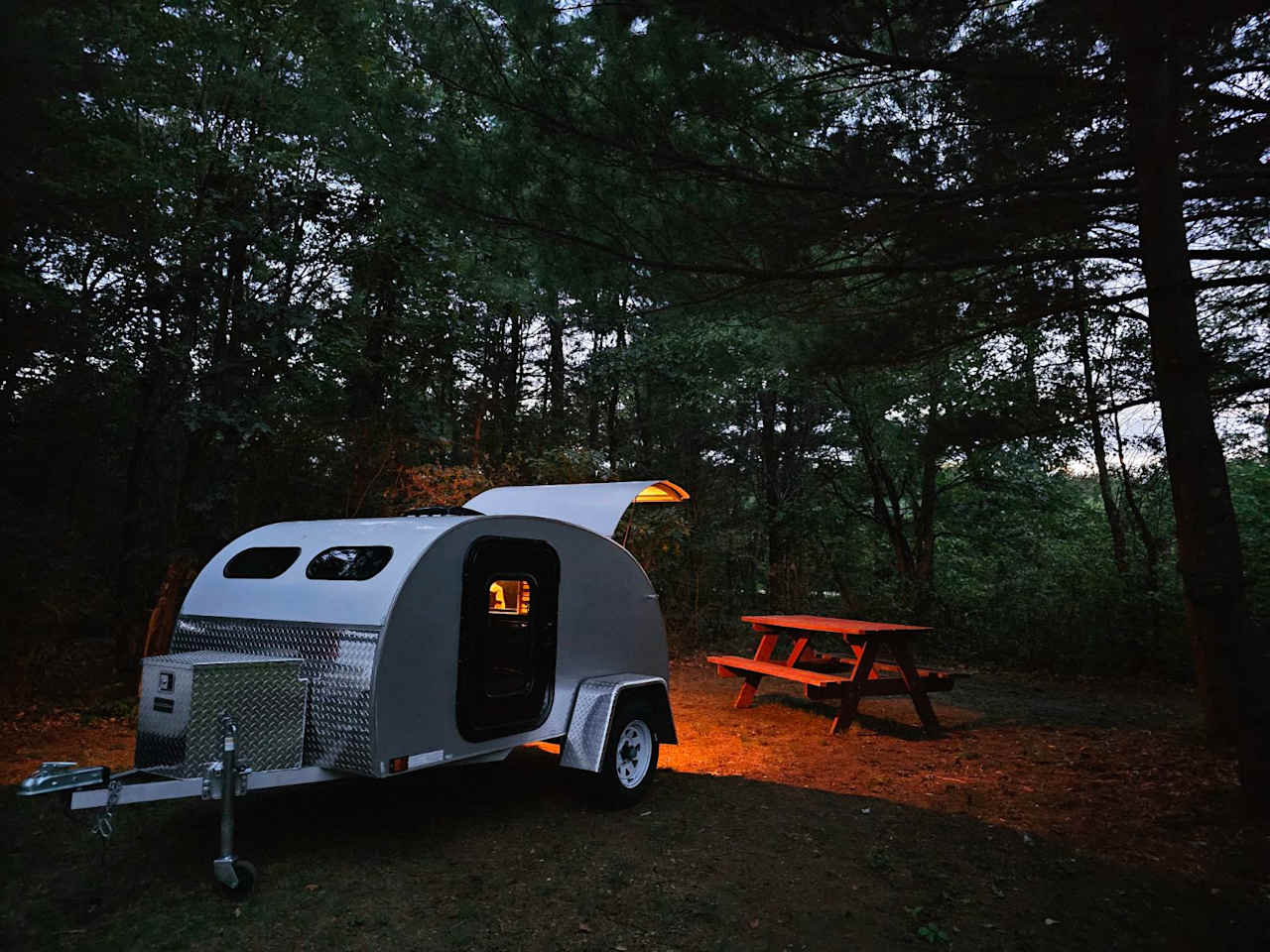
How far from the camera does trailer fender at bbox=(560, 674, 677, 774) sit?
181 inches

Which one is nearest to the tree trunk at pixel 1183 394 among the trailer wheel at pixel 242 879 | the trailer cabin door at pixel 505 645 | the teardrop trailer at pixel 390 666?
Answer: the teardrop trailer at pixel 390 666

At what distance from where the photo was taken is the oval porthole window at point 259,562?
15.8ft

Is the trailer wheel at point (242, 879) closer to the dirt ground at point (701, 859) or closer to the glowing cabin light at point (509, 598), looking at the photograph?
the dirt ground at point (701, 859)

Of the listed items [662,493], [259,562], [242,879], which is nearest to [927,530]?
[662,493]

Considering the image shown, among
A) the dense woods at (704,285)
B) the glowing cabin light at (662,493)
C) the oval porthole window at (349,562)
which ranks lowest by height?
the oval porthole window at (349,562)

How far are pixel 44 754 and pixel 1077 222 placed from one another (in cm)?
871

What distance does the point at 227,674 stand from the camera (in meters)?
3.55

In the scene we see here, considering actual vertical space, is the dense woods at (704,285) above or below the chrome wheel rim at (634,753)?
above

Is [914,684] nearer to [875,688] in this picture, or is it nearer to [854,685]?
[875,688]

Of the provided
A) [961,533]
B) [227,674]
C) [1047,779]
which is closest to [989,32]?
[1047,779]

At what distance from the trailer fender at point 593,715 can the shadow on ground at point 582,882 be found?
0.35m

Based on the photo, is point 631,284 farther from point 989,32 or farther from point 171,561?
point 171,561

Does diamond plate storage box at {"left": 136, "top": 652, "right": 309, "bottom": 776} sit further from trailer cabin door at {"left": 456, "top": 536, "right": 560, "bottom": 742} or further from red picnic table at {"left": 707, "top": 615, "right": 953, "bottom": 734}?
red picnic table at {"left": 707, "top": 615, "right": 953, "bottom": 734}

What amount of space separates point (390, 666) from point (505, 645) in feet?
5.04
